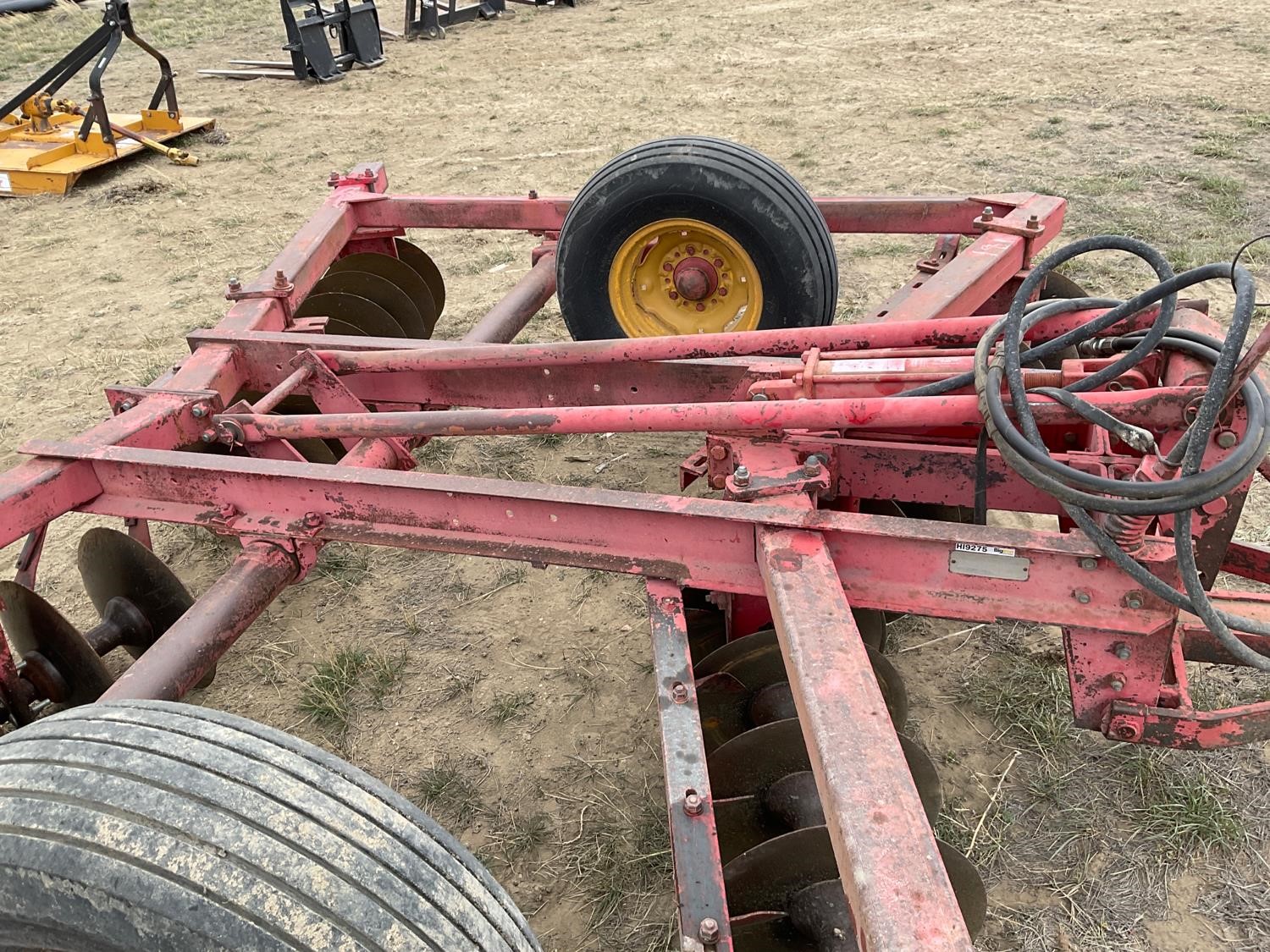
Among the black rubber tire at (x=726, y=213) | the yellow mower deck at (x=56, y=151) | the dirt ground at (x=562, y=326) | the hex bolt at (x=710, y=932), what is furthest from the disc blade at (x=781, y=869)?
the yellow mower deck at (x=56, y=151)

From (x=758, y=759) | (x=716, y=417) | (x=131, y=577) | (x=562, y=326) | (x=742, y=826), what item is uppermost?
(x=716, y=417)

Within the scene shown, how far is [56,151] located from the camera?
745 cm

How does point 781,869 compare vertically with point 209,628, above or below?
below

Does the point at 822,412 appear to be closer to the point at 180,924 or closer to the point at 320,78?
the point at 180,924

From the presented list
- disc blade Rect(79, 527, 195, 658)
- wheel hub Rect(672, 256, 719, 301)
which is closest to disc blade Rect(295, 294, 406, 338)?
wheel hub Rect(672, 256, 719, 301)

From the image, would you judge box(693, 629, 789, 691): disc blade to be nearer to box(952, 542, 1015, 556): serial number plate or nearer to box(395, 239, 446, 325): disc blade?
box(952, 542, 1015, 556): serial number plate

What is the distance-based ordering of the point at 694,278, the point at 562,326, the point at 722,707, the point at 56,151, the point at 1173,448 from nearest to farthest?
1. the point at 1173,448
2. the point at 722,707
3. the point at 694,278
4. the point at 562,326
5. the point at 56,151

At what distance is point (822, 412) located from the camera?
2.08 m

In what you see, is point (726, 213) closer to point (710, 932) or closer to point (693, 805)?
point (693, 805)

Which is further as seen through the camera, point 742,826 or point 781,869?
point 742,826

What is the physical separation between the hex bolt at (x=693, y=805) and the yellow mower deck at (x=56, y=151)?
25.2ft

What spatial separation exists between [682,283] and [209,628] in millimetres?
1974

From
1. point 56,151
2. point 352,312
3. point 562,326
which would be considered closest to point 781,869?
point 352,312

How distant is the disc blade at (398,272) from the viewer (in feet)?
13.1
